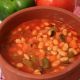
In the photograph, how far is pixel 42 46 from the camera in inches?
26.3

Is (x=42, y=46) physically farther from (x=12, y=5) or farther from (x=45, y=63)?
(x=12, y=5)

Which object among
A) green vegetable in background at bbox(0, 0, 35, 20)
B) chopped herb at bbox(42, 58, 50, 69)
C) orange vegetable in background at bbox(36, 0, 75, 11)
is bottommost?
chopped herb at bbox(42, 58, 50, 69)

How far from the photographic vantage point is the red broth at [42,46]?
0.63m

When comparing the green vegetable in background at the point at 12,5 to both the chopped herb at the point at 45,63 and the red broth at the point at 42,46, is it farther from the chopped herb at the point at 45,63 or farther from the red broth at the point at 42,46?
the chopped herb at the point at 45,63

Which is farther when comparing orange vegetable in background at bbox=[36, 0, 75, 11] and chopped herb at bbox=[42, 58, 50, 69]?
orange vegetable in background at bbox=[36, 0, 75, 11]

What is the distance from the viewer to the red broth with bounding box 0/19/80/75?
63 centimetres

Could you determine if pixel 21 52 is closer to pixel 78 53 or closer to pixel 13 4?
pixel 78 53

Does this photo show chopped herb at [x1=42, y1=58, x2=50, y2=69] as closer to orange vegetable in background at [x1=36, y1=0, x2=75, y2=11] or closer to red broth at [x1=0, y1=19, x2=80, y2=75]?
red broth at [x1=0, y1=19, x2=80, y2=75]

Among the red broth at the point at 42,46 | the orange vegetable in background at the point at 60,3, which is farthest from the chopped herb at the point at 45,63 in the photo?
the orange vegetable in background at the point at 60,3

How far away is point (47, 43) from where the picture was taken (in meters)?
0.68

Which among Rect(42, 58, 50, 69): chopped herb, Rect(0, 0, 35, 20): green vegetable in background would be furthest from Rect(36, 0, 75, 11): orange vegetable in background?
Rect(42, 58, 50, 69): chopped herb

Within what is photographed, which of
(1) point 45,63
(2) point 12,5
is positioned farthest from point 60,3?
(1) point 45,63

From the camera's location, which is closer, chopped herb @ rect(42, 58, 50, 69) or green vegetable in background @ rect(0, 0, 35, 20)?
chopped herb @ rect(42, 58, 50, 69)

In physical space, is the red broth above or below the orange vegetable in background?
below
